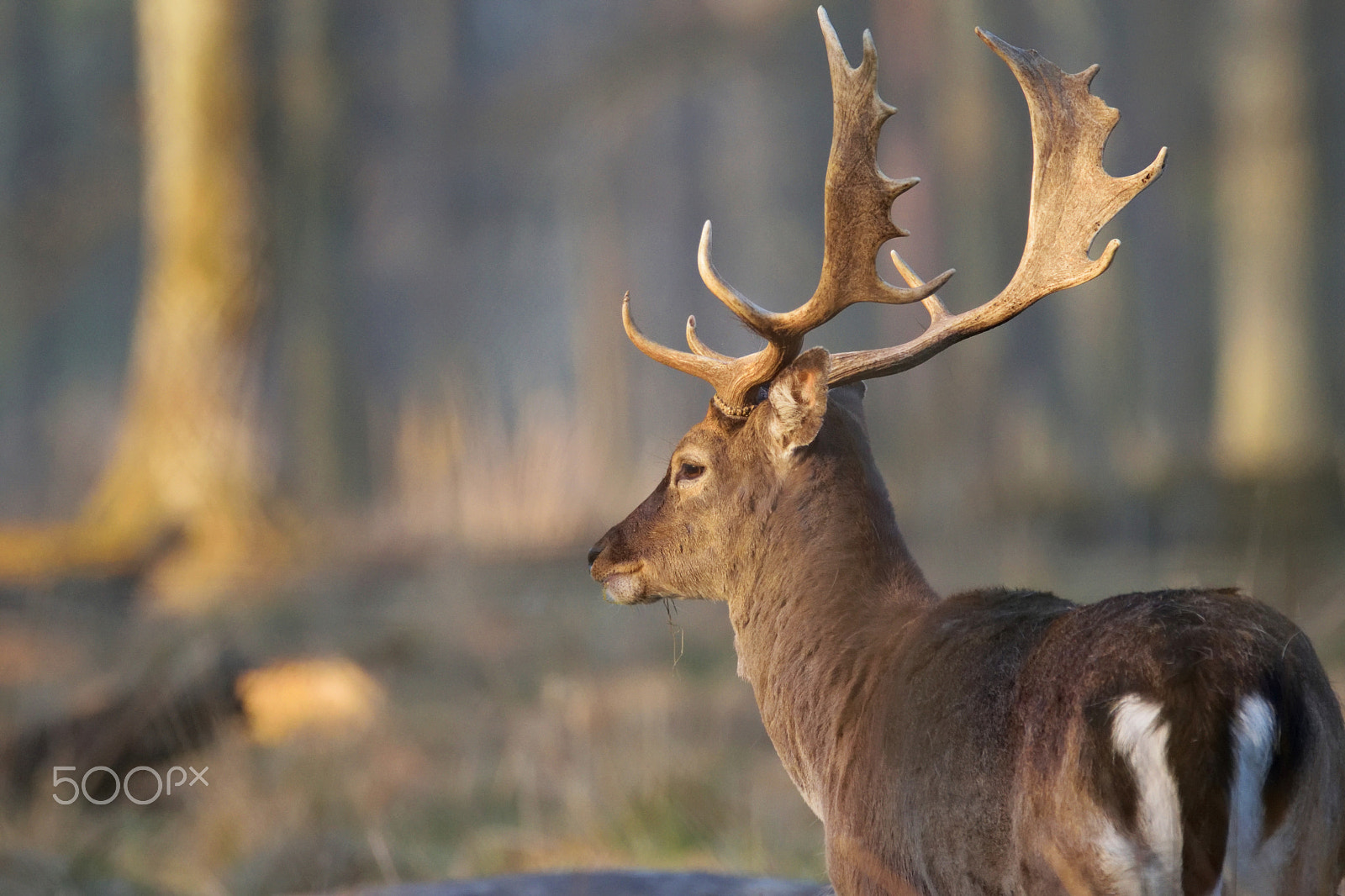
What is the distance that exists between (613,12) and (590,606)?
81.2 ft

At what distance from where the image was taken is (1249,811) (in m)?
2.22

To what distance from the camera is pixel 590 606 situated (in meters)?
8.63

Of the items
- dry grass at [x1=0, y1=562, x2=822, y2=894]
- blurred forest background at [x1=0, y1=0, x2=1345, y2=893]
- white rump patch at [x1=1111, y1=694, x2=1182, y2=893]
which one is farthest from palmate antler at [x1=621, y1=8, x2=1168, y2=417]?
dry grass at [x1=0, y1=562, x2=822, y2=894]

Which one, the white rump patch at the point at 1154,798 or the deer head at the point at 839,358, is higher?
the deer head at the point at 839,358

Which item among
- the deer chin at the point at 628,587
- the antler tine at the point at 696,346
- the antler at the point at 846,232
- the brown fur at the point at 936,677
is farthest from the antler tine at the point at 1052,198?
the deer chin at the point at 628,587

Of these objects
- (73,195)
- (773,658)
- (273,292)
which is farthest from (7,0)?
(773,658)

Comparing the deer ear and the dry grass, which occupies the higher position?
the deer ear

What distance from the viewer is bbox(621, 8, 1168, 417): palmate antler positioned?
3475 millimetres

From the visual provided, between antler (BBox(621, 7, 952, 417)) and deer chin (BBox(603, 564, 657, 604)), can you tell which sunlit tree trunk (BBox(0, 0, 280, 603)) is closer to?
deer chin (BBox(603, 564, 657, 604))

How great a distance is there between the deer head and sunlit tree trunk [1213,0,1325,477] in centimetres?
680

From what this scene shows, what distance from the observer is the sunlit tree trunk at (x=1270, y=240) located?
988 centimetres

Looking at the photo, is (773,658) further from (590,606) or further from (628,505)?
(628,505)

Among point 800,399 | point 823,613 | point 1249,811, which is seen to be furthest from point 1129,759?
point 800,399

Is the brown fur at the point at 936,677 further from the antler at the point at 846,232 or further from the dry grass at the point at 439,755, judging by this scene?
the dry grass at the point at 439,755
